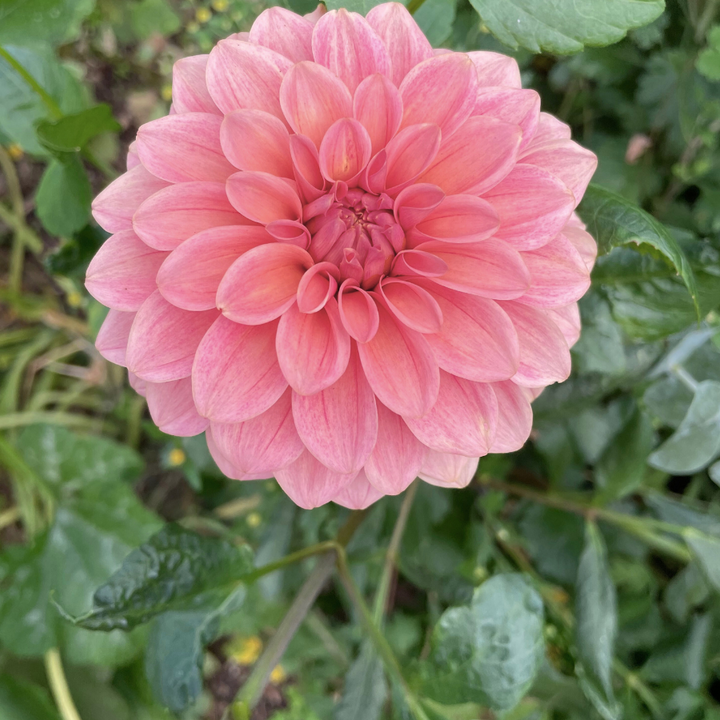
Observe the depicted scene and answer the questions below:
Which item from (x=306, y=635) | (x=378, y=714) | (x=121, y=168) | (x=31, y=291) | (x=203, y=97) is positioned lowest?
(x=306, y=635)

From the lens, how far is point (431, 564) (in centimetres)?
110

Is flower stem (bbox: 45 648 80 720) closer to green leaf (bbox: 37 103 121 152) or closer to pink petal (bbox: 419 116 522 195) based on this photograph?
green leaf (bbox: 37 103 121 152)

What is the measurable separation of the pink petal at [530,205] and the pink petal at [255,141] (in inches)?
8.0

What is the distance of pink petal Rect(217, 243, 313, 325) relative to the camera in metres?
0.48

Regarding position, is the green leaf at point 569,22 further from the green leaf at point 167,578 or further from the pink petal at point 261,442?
the green leaf at point 167,578

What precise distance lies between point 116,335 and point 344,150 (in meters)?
0.30

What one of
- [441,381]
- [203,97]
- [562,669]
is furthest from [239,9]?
[562,669]

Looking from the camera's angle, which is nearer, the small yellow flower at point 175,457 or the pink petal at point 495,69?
the pink petal at point 495,69

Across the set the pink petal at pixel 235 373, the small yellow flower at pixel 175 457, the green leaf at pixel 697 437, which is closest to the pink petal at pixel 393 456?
the pink petal at pixel 235 373

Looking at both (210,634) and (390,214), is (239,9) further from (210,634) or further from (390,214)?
(210,634)

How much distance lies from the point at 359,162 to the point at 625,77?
0.76 meters

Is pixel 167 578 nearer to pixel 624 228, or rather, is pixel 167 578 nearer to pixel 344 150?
pixel 344 150

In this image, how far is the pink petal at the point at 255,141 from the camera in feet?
1.57

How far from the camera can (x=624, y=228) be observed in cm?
56
